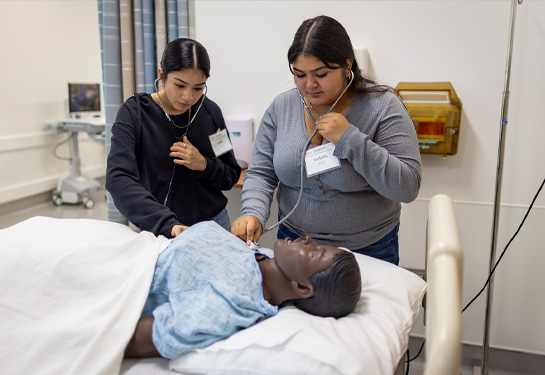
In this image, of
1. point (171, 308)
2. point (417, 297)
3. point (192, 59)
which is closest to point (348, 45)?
point (192, 59)

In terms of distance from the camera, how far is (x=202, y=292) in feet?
3.87

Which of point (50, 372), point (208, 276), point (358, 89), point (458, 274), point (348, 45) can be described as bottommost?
point (50, 372)

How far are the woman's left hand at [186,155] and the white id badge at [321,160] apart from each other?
47 centimetres

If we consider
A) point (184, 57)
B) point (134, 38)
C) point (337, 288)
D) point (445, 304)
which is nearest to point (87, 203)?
point (134, 38)

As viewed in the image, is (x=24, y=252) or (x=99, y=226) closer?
(x=24, y=252)

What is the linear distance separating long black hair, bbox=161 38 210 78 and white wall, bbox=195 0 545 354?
0.93 meters

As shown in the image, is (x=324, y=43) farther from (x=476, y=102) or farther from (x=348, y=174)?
(x=476, y=102)

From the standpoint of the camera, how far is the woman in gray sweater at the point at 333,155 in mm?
1396

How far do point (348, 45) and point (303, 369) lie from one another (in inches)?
37.6

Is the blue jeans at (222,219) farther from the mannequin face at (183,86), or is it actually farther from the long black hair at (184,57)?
the long black hair at (184,57)

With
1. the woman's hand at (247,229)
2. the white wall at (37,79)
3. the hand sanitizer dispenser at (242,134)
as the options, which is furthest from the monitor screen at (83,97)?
the woman's hand at (247,229)

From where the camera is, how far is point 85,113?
5.53 metres

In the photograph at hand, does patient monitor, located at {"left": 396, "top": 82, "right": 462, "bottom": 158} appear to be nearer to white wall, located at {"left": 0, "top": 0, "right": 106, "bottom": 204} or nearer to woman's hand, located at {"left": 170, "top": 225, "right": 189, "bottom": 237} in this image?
woman's hand, located at {"left": 170, "top": 225, "right": 189, "bottom": 237}

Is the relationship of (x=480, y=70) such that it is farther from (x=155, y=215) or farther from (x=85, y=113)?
(x=85, y=113)
